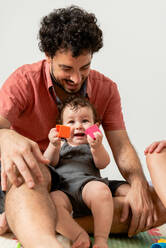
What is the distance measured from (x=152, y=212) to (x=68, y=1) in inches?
71.7

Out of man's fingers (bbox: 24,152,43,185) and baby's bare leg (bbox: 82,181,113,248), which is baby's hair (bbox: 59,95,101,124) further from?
man's fingers (bbox: 24,152,43,185)

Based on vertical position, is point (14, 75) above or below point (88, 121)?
above

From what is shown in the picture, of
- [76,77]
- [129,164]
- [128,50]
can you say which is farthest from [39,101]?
[128,50]

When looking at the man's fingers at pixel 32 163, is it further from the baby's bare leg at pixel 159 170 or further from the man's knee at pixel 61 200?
the baby's bare leg at pixel 159 170

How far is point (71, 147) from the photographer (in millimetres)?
1384

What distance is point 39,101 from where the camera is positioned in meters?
1.51

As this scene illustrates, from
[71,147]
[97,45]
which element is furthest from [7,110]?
[97,45]

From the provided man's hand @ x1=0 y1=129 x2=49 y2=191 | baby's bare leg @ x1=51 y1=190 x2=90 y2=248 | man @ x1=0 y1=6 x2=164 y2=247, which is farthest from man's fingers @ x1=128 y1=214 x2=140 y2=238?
man's hand @ x1=0 y1=129 x2=49 y2=191

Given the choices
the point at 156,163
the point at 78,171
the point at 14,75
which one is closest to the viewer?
the point at 156,163

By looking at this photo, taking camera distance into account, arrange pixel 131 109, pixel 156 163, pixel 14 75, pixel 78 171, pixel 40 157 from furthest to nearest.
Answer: pixel 131 109
pixel 14 75
pixel 78 171
pixel 156 163
pixel 40 157

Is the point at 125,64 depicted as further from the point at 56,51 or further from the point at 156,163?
the point at 156,163

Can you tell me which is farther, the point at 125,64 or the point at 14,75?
the point at 125,64

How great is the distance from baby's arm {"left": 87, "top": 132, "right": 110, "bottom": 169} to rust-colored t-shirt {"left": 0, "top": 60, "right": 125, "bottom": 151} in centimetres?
30

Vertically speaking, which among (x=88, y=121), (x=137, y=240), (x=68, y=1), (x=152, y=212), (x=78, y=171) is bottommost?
(x=137, y=240)
